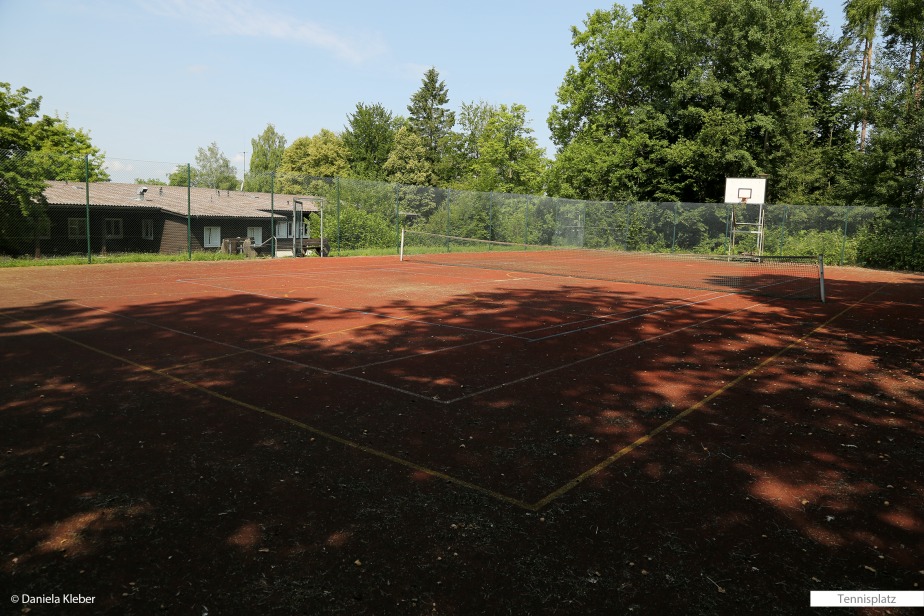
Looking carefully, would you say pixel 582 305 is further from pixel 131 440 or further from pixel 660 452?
pixel 131 440

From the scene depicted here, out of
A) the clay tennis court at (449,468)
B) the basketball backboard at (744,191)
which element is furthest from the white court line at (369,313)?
the basketball backboard at (744,191)

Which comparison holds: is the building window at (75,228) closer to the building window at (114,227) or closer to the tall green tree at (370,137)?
the building window at (114,227)

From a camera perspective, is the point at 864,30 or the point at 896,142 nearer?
the point at 896,142

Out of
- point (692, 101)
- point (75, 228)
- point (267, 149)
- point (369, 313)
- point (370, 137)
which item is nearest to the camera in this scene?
point (369, 313)

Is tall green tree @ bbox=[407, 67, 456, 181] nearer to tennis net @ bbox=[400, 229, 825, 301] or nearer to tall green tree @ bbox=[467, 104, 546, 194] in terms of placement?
tall green tree @ bbox=[467, 104, 546, 194]

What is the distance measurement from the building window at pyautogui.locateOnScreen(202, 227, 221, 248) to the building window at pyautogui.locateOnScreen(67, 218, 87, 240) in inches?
473

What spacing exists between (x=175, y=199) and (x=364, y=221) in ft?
44.0

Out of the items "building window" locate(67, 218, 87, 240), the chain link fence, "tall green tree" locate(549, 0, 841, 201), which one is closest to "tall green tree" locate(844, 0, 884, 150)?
"tall green tree" locate(549, 0, 841, 201)

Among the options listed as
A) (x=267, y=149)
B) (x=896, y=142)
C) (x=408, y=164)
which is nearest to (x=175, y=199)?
(x=408, y=164)

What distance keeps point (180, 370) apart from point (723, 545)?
6.01 metres

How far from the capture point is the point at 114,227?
2972 centimetres

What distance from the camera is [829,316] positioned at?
1252cm

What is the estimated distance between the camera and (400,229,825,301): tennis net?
1850 centimetres

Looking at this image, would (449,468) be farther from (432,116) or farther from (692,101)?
(432,116)
